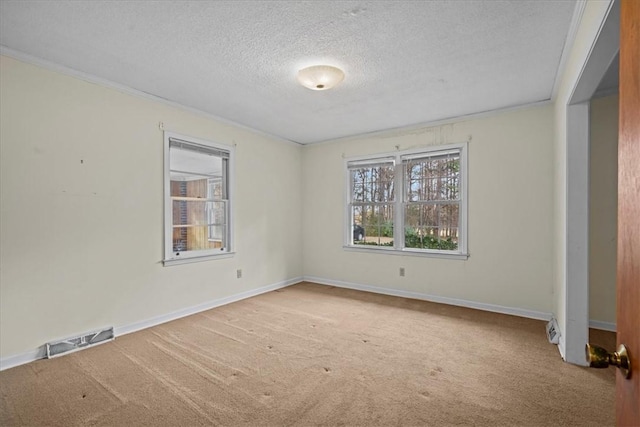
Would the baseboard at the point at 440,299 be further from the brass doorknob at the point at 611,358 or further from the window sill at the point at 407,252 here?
the brass doorknob at the point at 611,358

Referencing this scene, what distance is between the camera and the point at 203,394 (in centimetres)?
213

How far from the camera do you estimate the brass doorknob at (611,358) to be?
2.31 feet

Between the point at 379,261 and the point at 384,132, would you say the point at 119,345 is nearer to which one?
the point at 379,261

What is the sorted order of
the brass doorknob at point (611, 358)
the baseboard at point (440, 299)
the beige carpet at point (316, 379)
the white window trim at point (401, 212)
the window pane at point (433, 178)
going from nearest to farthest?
the brass doorknob at point (611, 358) < the beige carpet at point (316, 379) < the baseboard at point (440, 299) < the white window trim at point (401, 212) < the window pane at point (433, 178)

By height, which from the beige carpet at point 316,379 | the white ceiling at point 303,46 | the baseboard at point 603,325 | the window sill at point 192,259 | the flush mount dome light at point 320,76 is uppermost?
the white ceiling at point 303,46

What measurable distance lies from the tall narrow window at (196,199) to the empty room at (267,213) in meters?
0.03

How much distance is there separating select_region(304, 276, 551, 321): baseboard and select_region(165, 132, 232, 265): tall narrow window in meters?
1.96

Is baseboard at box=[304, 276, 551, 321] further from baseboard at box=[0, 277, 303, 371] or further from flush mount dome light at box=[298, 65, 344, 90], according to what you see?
flush mount dome light at box=[298, 65, 344, 90]

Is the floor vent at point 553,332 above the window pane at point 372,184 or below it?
below

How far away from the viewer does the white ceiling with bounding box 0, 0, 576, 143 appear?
2006 millimetres

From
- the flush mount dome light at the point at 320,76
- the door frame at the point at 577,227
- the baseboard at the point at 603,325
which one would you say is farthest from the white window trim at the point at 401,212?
the flush mount dome light at the point at 320,76

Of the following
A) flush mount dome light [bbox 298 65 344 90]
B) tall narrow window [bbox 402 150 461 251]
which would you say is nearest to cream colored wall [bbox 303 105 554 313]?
tall narrow window [bbox 402 150 461 251]

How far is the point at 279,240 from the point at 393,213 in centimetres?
195

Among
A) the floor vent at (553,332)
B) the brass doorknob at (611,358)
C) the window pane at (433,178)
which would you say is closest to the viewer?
the brass doorknob at (611,358)
